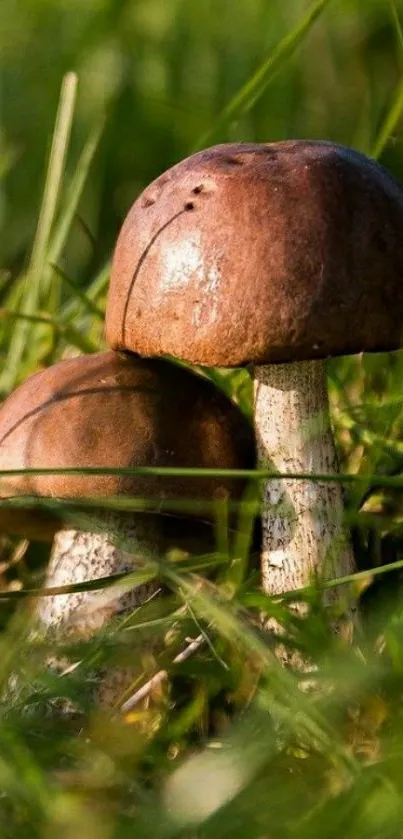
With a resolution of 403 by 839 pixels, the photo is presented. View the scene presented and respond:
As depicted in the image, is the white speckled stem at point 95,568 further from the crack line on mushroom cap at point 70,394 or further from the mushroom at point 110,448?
the crack line on mushroom cap at point 70,394

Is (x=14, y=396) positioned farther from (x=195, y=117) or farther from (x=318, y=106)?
(x=318, y=106)

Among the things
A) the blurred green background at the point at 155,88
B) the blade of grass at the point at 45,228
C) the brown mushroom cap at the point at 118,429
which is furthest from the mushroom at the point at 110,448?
the blurred green background at the point at 155,88

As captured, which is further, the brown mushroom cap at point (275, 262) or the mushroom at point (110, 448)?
the mushroom at point (110, 448)

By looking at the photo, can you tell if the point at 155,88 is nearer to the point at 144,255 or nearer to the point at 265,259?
the point at 144,255

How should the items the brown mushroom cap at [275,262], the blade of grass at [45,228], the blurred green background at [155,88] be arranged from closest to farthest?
the brown mushroom cap at [275,262]
the blade of grass at [45,228]
the blurred green background at [155,88]

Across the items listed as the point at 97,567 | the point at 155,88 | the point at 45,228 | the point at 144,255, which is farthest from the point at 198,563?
the point at 155,88
